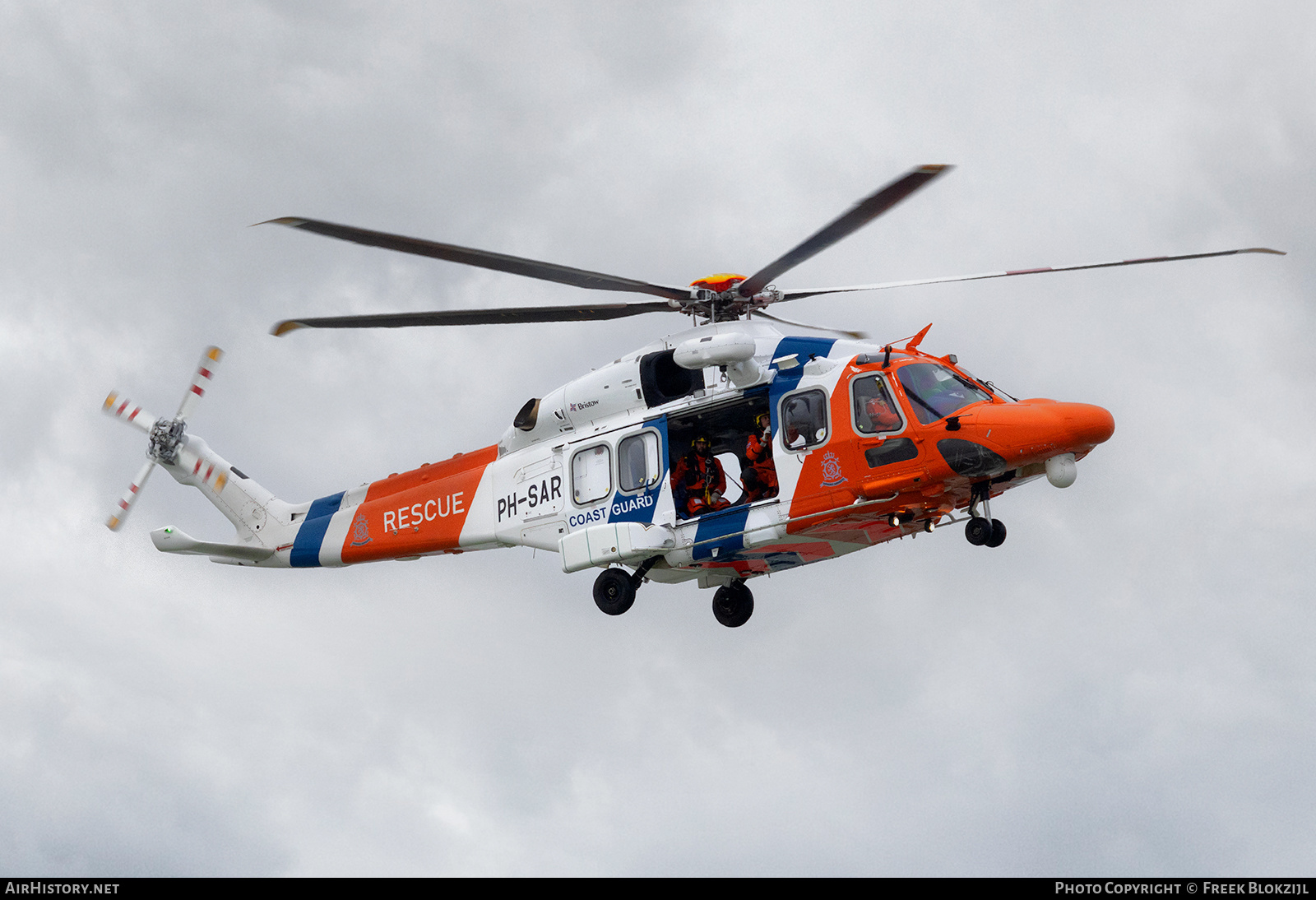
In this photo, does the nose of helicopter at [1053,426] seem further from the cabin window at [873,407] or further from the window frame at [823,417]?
the window frame at [823,417]

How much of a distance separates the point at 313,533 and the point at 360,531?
1196 millimetres

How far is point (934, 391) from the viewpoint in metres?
19.1

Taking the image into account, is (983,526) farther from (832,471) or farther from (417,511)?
(417,511)

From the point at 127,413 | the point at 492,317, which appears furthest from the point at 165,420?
the point at 492,317

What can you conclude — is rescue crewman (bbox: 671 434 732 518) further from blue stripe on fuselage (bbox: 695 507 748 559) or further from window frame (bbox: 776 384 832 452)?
window frame (bbox: 776 384 832 452)

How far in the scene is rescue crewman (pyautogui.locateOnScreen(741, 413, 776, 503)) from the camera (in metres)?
20.2

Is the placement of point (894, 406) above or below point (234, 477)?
below

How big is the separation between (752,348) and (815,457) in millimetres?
1745

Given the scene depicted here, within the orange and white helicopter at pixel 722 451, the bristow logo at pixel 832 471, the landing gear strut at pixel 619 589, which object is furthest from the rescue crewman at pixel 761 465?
the landing gear strut at pixel 619 589

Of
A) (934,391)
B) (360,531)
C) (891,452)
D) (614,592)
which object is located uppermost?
(360,531)

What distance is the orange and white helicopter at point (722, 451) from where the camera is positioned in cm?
1852

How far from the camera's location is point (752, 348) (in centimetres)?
1928

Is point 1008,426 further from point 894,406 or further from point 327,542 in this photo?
point 327,542
